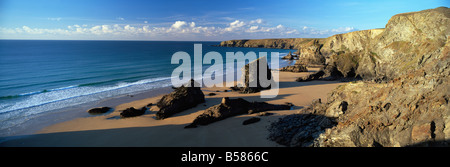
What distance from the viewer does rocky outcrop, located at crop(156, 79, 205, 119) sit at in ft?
66.7

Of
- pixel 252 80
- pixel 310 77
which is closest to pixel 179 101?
pixel 252 80

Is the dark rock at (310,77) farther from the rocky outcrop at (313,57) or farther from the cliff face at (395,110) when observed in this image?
the rocky outcrop at (313,57)

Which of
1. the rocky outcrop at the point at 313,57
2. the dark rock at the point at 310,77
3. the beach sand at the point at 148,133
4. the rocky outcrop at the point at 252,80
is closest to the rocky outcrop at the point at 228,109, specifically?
the beach sand at the point at 148,133

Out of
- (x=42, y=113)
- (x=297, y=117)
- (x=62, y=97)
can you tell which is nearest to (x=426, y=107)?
(x=297, y=117)

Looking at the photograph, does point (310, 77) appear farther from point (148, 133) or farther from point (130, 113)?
point (148, 133)

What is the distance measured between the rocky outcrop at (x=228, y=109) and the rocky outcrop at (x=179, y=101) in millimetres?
4123

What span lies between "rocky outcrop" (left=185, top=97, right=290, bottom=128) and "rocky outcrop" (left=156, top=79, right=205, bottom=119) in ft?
13.5

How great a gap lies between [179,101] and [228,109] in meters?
5.84

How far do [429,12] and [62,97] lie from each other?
49.2 meters

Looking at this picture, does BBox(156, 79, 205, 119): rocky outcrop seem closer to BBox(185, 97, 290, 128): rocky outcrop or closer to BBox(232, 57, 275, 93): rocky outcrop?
BBox(185, 97, 290, 128): rocky outcrop

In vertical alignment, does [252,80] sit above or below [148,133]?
above

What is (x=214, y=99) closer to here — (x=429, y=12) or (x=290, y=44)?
(x=429, y=12)

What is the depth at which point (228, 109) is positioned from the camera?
18.5 meters

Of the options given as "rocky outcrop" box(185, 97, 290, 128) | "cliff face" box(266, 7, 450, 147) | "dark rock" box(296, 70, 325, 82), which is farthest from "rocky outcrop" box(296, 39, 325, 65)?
"cliff face" box(266, 7, 450, 147)
